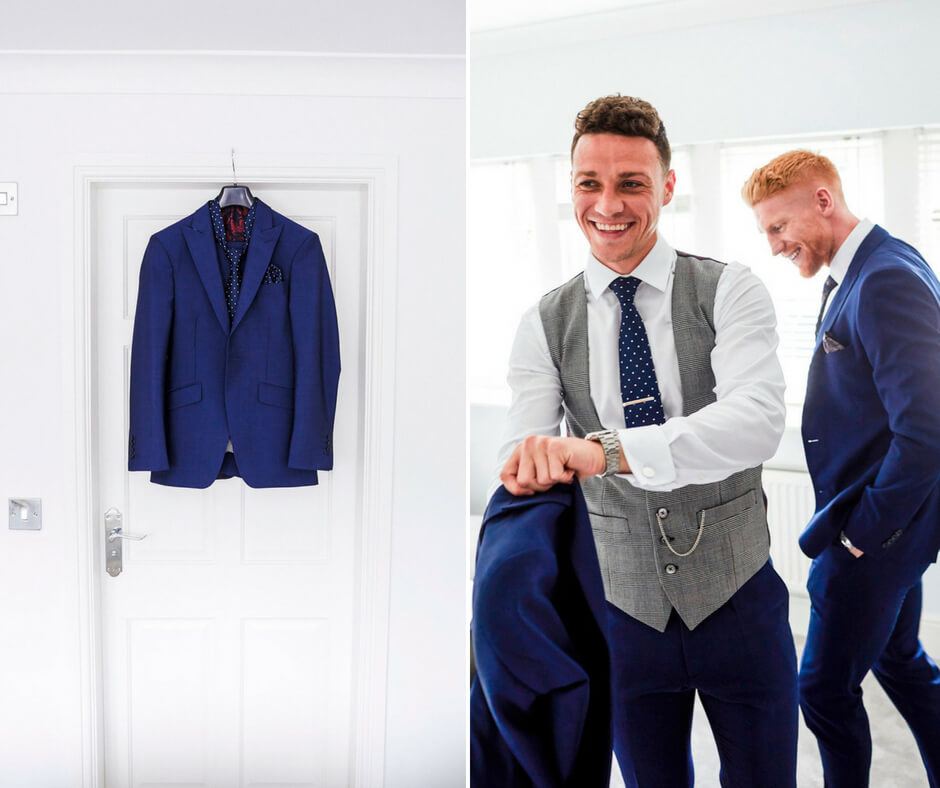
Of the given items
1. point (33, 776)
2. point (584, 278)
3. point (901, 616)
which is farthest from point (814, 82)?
point (33, 776)

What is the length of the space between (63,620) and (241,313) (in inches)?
37.8

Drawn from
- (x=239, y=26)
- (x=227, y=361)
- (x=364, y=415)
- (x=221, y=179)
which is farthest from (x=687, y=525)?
(x=239, y=26)

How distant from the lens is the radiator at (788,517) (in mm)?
992

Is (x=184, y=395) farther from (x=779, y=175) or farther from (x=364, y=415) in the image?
(x=779, y=175)

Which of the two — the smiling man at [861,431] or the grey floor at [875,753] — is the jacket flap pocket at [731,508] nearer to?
the smiling man at [861,431]

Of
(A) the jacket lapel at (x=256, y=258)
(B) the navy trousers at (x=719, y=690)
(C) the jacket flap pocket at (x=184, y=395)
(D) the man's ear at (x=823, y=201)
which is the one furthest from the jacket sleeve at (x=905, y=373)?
(C) the jacket flap pocket at (x=184, y=395)

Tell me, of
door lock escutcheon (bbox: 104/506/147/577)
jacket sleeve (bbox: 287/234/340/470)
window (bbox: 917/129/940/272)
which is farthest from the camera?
door lock escutcheon (bbox: 104/506/147/577)

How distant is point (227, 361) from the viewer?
69.2 inches

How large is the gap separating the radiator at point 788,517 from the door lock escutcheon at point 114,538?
1566 mm

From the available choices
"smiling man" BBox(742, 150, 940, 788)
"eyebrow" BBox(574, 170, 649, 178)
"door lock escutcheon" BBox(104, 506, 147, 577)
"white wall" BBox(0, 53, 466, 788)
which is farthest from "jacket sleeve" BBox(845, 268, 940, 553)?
"door lock escutcheon" BBox(104, 506, 147, 577)

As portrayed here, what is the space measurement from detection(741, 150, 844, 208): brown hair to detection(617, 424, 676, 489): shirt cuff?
346 millimetres

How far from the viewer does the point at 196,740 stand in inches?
76.7

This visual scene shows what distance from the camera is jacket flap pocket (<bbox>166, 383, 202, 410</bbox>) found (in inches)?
69.5

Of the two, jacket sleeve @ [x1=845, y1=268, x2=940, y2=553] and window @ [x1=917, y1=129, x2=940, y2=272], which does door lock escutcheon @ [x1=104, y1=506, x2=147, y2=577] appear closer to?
jacket sleeve @ [x1=845, y1=268, x2=940, y2=553]
